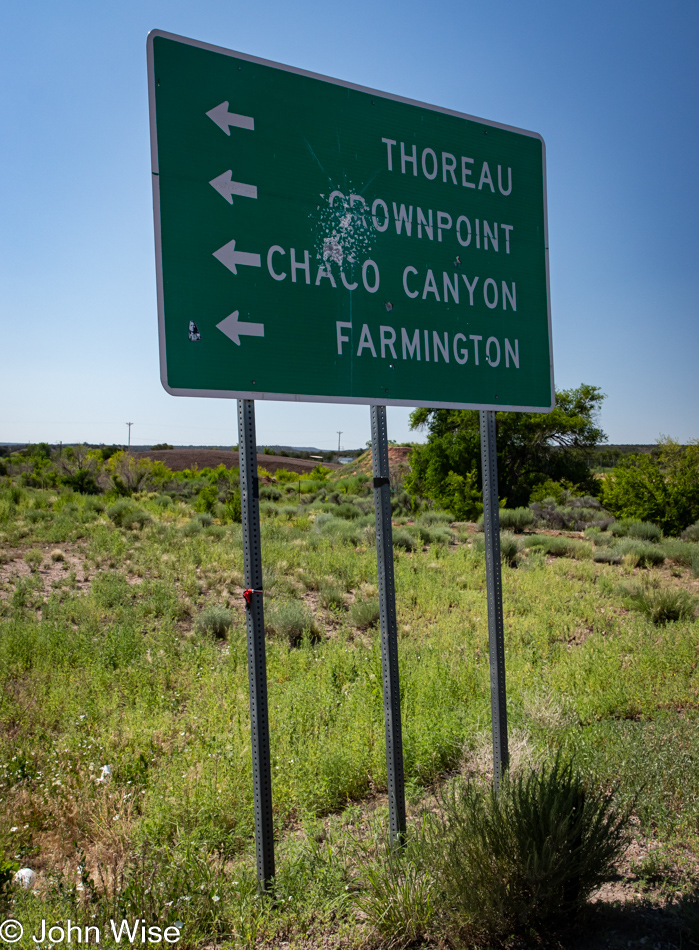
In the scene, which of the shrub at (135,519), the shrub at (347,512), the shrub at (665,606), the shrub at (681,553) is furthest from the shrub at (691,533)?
the shrub at (135,519)

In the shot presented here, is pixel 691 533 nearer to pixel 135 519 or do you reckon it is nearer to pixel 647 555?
pixel 647 555

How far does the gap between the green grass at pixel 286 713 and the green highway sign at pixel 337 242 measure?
7.23 ft

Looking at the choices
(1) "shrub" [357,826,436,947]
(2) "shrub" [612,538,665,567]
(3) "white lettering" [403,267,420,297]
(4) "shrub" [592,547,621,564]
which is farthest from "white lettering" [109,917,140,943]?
(4) "shrub" [592,547,621,564]

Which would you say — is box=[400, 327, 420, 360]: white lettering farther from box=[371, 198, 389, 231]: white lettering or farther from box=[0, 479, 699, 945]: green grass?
box=[0, 479, 699, 945]: green grass

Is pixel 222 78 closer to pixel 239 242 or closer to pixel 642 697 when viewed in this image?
pixel 239 242

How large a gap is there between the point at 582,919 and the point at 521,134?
392cm

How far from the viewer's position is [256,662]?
2695 millimetres

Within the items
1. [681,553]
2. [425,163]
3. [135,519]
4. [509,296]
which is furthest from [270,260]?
[135,519]

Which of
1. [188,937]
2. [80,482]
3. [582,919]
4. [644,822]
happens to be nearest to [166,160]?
[188,937]

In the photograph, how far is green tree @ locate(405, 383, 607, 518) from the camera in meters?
25.2

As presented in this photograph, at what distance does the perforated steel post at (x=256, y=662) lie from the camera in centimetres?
266

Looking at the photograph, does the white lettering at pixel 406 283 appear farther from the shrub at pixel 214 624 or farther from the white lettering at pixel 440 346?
the shrub at pixel 214 624

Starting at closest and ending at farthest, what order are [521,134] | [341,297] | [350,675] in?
[341,297], [521,134], [350,675]

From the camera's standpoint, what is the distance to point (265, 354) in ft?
8.82
